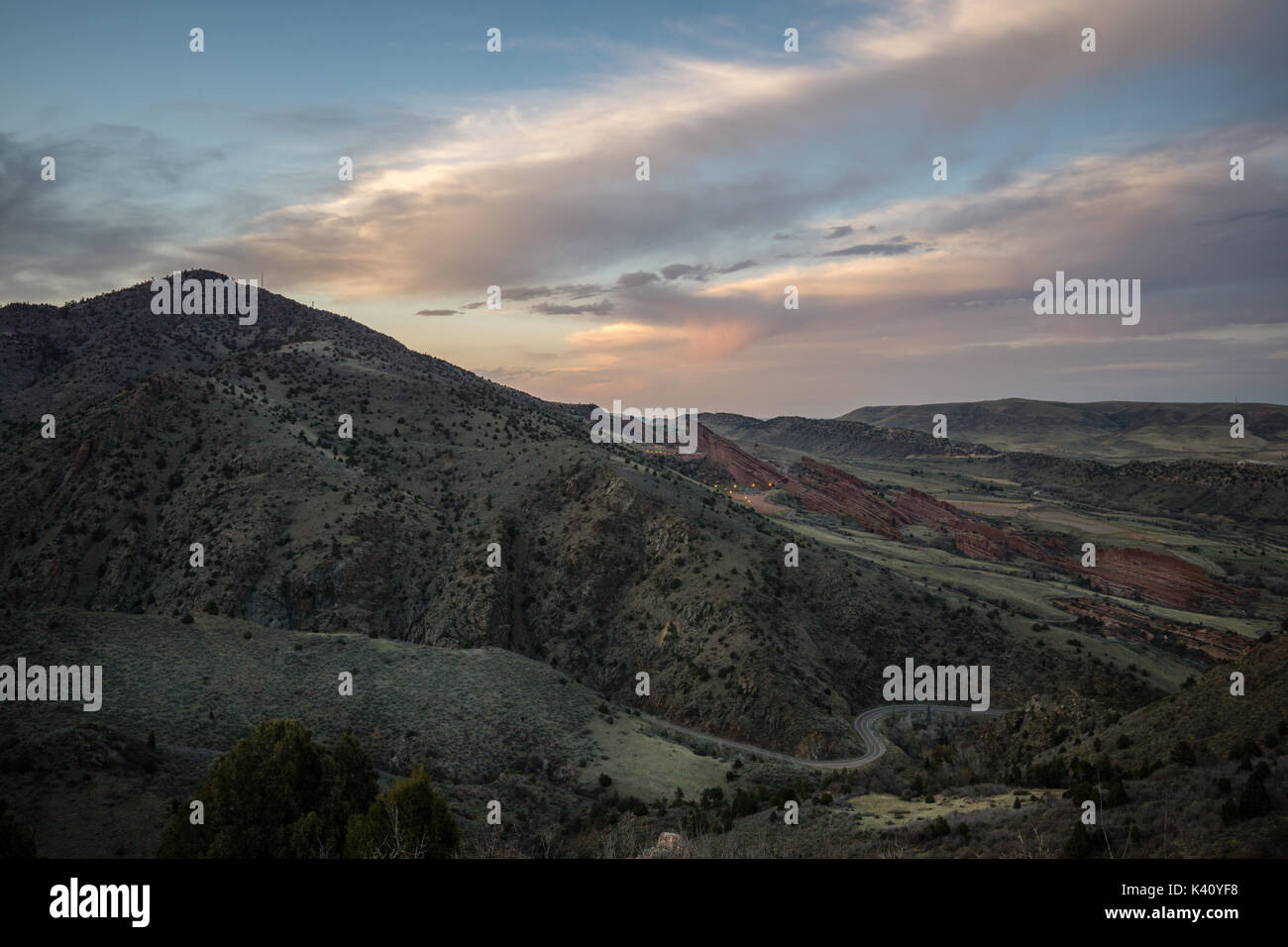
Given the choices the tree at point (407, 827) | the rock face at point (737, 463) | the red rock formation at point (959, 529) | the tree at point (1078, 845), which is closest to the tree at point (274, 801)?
the tree at point (407, 827)

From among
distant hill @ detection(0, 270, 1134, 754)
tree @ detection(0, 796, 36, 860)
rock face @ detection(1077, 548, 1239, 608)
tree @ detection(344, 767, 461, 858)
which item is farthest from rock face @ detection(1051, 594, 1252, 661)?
tree @ detection(0, 796, 36, 860)

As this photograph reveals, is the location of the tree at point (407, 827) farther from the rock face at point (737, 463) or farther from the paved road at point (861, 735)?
the rock face at point (737, 463)

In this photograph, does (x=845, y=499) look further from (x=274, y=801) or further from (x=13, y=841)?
(x=13, y=841)

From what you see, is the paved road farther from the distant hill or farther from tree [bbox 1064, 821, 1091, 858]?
tree [bbox 1064, 821, 1091, 858]

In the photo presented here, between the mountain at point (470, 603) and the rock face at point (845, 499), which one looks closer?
the mountain at point (470, 603)
